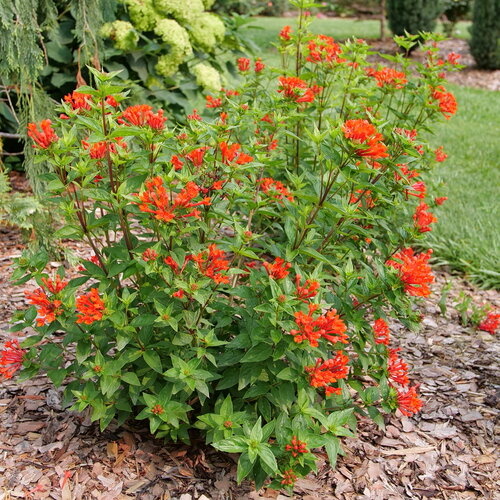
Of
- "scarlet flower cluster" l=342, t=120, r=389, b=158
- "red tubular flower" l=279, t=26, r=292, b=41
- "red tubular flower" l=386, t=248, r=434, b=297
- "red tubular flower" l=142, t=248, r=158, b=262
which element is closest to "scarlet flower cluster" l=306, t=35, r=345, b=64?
"red tubular flower" l=279, t=26, r=292, b=41

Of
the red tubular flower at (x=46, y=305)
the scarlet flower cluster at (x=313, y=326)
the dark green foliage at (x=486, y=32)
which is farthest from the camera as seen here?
the dark green foliage at (x=486, y=32)

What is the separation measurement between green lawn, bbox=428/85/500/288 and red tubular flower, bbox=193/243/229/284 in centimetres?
271

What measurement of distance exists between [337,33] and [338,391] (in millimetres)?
15095

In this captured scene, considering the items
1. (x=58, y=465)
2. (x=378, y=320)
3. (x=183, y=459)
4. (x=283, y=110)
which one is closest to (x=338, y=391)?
(x=378, y=320)

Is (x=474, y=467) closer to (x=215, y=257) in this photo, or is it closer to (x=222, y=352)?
(x=222, y=352)

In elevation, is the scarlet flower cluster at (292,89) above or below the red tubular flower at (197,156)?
above

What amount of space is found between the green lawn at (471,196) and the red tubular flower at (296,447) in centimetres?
267

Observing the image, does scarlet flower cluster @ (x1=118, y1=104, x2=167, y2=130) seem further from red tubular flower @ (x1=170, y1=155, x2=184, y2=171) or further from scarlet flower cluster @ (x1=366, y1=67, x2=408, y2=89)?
scarlet flower cluster @ (x1=366, y1=67, x2=408, y2=89)

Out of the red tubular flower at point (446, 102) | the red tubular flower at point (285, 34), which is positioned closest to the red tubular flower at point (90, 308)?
the red tubular flower at point (285, 34)

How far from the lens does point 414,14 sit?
11602mm

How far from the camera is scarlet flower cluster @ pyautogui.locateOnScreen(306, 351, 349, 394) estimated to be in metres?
1.86

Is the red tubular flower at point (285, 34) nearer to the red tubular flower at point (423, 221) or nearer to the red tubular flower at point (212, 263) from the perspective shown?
the red tubular flower at point (423, 221)

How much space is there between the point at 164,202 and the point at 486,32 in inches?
429

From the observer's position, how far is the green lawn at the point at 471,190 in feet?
14.3
